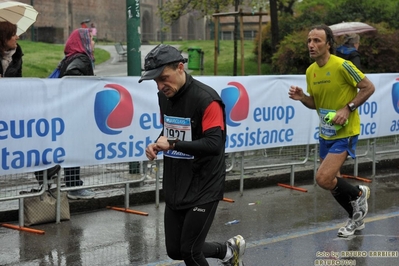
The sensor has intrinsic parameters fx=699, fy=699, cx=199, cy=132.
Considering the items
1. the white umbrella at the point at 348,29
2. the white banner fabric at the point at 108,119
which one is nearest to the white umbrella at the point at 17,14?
the white banner fabric at the point at 108,119

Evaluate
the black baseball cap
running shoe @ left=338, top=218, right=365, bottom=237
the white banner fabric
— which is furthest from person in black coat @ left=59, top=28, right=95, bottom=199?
the black baseball cap

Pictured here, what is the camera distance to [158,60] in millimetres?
4547

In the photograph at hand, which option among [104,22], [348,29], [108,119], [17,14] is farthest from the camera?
[104,22]

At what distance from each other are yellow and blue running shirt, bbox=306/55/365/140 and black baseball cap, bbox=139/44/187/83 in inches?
106

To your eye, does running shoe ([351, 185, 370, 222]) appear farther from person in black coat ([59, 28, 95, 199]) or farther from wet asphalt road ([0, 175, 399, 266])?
person in black coat ([59, 28, 95, 199])

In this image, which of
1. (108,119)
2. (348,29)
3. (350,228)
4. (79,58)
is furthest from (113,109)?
(348,29)

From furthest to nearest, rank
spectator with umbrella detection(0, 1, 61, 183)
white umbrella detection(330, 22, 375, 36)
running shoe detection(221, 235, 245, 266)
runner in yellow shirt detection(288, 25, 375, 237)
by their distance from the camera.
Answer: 1. white umbrella detection(330, 22, 375, 36)
2. spectator with umbrella detection(0, 1, 61, 183)
3. runner in yellow shirt detection(288, 25, 375, 237)
4. running shoe detection(221, 235, 245, 266)

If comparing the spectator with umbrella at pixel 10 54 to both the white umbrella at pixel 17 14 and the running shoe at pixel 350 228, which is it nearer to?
the white umbrella at pixel 17 14

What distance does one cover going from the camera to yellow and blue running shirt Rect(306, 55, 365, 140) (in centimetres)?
685

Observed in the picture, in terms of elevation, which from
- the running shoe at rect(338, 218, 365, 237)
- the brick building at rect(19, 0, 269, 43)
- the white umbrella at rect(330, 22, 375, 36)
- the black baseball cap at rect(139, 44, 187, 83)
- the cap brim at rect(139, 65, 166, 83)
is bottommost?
the running shoe at rect(338, 218, 365, 237)

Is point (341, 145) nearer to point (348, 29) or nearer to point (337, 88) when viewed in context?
point (337, 88)

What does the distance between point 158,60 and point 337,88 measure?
2.87 meters

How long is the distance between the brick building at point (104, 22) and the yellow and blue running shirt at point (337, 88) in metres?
32.3

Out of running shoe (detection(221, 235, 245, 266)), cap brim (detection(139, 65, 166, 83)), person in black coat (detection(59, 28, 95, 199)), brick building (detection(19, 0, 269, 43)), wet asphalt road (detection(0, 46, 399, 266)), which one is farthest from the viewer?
brick building (detection(19, 0, 269, 43))
